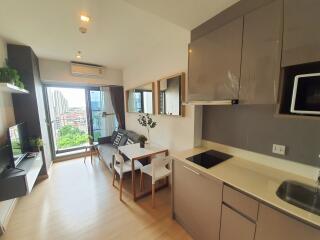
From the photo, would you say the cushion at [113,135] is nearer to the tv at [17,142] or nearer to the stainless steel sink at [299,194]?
the tv at [17,142]

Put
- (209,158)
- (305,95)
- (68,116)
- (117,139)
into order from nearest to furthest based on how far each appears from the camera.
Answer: (305,95) → (209,158) → (117,139) → (68,116)

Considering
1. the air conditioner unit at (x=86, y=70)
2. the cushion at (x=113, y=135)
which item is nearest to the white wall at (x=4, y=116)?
the air conditioner unit at (x=86, y=70)

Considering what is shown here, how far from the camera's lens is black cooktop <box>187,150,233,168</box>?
158 centimetres

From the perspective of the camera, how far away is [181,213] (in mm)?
1800

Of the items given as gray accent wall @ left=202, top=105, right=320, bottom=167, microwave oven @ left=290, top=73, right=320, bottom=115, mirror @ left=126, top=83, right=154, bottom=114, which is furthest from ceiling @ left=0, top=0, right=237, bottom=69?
gray accent wall @ left=202, top=105, right=320, bottom=167

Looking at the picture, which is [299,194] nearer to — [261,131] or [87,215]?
[261,131]

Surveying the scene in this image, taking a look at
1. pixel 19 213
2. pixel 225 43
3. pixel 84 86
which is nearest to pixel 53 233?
pixel 19 213

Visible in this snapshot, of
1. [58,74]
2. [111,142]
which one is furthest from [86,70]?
[111,142]

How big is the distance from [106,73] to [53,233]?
3.59m

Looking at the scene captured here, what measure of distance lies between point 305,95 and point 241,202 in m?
0.93

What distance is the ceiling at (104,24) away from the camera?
1419 millimetres

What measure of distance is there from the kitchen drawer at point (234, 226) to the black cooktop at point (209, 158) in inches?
16.6

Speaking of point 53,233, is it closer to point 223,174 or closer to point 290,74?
point 223,174

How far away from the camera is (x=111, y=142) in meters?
4.31
